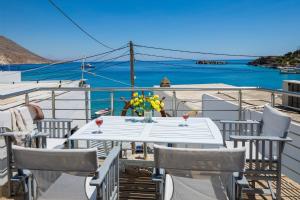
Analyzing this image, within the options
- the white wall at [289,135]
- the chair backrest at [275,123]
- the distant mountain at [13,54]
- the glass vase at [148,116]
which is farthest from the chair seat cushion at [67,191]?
the distant mountain at [13,54]

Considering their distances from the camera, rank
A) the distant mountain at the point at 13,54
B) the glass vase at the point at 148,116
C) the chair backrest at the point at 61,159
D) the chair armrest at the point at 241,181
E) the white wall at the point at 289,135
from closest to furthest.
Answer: the chair backrest at the point at 61,159 → the chair armrest at the point at 241,181 → the glass vase at the point at 148,116 → the white wall at the point at 289,135 → the distant mountain at the point at 13,54

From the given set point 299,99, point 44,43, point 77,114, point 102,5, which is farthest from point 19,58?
point 299,99

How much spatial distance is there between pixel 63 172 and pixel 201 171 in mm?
779

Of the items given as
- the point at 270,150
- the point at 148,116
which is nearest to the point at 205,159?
the point at 270,150

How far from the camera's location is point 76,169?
183 centimetres

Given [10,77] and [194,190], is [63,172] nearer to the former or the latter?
[194,190]

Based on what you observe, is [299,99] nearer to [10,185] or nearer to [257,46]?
[10,185]

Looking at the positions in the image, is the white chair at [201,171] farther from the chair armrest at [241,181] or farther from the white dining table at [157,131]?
the white dining table at [157,131]

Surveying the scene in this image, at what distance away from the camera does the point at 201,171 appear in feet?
6.20

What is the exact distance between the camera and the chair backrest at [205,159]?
72.1 inches

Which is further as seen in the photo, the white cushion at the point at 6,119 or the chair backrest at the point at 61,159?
the white cushion at the point at 6,119

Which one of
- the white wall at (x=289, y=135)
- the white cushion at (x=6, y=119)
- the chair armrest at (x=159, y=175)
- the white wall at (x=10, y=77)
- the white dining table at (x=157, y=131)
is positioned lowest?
the white wall at (x=289, y=135)

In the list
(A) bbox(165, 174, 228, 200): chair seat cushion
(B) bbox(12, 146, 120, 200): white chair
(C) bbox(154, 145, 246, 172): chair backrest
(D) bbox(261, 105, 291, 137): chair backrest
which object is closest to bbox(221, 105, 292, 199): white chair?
(D) bbox(261, 105, 291, 137): chair backrest

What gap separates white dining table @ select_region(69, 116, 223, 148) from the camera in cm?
283
